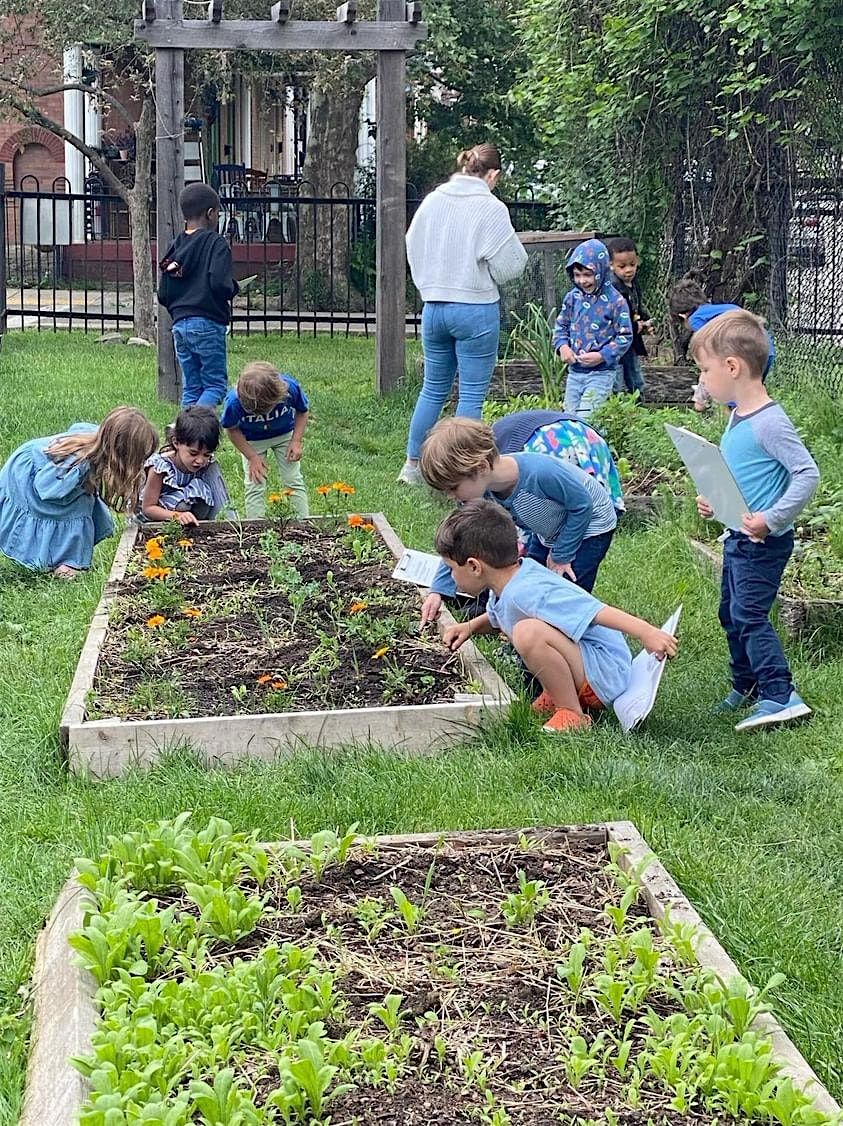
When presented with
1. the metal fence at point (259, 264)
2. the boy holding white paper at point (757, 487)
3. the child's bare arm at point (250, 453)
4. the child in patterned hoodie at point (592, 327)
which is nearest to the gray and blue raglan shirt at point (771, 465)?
the boy holding white paper at point (757, 487)

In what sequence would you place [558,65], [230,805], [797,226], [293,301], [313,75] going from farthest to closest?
[293,301] → [313,75] → [558,65] → [797,226] → [230,805]

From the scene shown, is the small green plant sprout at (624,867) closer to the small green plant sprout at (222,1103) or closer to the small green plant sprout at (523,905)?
the small green plant sprout at (523,905)

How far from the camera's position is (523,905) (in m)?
3.35

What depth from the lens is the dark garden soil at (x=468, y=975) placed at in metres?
2.68

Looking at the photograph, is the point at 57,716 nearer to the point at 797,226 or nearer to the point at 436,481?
the point at 436,481

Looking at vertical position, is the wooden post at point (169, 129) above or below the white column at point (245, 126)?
below

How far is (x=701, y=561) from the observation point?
6727 mm

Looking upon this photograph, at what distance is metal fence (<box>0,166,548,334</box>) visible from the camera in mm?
17297

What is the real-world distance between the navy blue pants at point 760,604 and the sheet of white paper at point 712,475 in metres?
0.21

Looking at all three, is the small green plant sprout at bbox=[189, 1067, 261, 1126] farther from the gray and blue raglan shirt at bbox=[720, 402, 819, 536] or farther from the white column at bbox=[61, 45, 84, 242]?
the white column at bbox=[61, 45, 84, 242]

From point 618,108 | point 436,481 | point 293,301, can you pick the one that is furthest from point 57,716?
point 293,301

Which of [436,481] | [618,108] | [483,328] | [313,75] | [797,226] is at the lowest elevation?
[436,481]

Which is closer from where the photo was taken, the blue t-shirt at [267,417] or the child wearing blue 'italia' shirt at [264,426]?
the child wearing blue 'italia' shirt at [264,426]

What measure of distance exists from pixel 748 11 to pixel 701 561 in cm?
514
